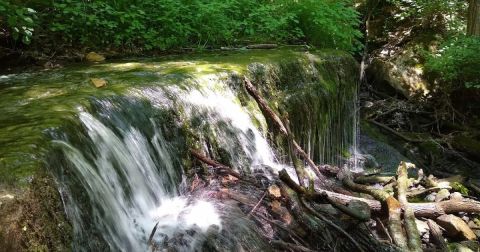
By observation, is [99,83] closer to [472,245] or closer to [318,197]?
[318,197]

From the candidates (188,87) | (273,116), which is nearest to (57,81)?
(188,87)

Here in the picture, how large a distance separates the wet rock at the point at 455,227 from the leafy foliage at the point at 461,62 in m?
5.20

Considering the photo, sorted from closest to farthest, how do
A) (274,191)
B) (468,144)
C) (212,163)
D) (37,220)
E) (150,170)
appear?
1. (37,220)
2. (150,170)
3. (274,191)
4. (212,163)
5. (468,144)

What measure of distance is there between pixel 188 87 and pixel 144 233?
1758 millimetres

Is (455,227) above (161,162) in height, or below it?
below

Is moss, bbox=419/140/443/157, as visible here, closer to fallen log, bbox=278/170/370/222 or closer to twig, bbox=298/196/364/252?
fallen log, bbox=278/170/370/222

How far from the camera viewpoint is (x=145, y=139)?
11.7 feet

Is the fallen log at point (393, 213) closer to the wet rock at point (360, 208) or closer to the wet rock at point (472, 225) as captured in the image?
the wet rock at point (360, 208)

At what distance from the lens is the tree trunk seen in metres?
10.2

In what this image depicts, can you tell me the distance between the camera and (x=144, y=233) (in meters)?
2.94

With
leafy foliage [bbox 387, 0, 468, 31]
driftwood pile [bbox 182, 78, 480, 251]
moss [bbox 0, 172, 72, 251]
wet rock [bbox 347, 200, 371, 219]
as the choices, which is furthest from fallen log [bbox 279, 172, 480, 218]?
leafy foliage [bbox 387, 0, 468, 31]

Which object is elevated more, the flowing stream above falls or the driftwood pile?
the flowing stream above falls

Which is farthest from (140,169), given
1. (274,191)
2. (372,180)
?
(372,180)

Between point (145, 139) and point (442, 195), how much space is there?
13.5 feet
